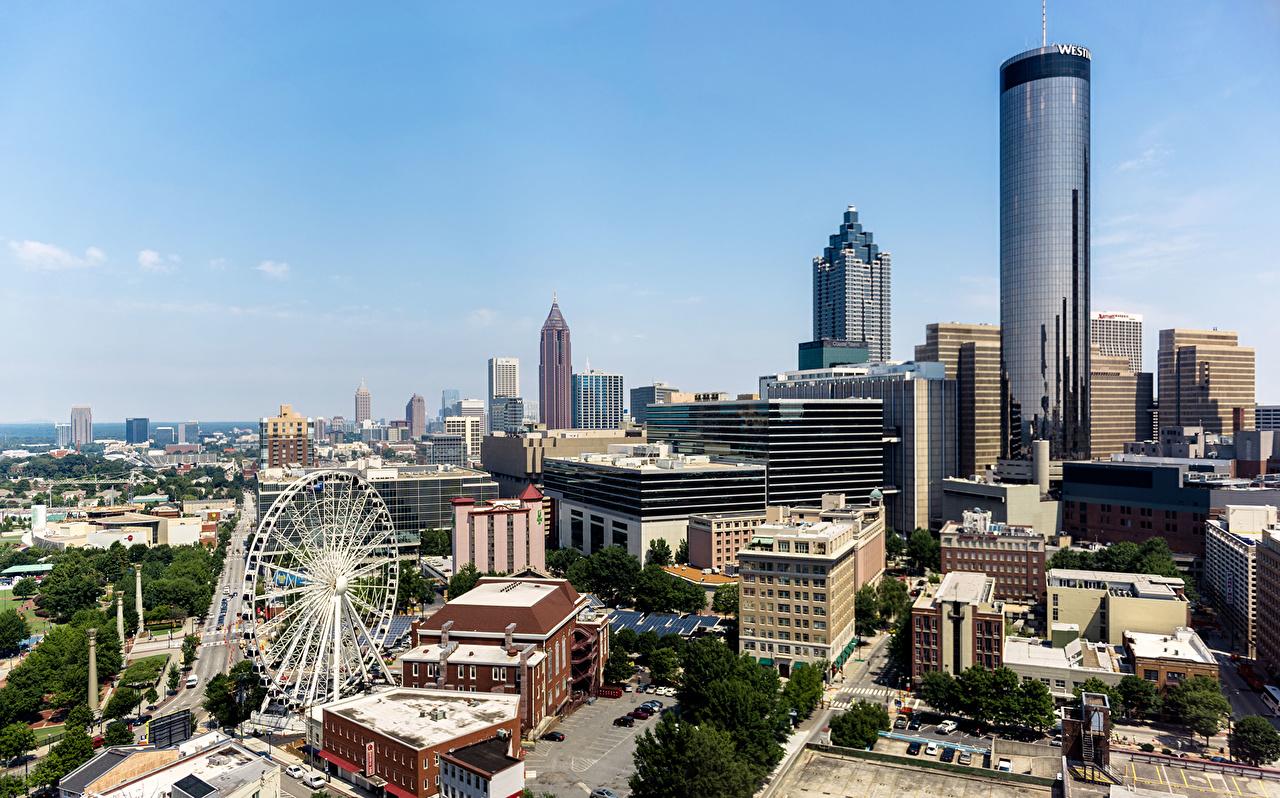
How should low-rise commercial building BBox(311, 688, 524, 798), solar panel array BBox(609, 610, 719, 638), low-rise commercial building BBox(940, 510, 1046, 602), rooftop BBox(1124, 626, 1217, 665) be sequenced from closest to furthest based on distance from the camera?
low-rise commercial building BBox(311, 688, 524, 798)
rooftop BBox(1124, 626, 1217, 665)
solar panel array BBox(609, 610, 719, 638)
low-rise commercial building BBox(940, 510, 1046, 602)

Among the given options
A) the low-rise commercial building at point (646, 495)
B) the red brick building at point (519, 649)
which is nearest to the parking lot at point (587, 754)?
the red brick building at point (519, 649)

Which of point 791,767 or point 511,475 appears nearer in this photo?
point 791,767

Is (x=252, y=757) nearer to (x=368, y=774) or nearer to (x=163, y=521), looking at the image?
(x=368, y=774)

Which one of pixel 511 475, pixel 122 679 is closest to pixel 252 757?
pixel 122 679

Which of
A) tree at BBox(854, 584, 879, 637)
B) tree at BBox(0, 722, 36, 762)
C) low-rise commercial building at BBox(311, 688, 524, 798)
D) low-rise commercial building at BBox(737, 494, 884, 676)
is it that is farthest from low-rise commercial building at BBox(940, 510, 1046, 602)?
tree at BBox(0, 722, 36, 762)

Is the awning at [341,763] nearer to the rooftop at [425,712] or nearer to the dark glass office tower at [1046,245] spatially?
the rooftop at [425,712]

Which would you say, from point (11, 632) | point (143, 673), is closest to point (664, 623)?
point (143, 673)

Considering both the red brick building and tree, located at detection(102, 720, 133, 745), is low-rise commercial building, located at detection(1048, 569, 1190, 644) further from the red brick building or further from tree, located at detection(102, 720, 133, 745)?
tree, located at detection(102, 720, 133, 745)

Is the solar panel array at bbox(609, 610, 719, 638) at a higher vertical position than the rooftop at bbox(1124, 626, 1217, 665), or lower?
lower
